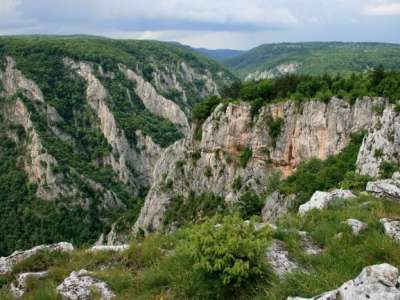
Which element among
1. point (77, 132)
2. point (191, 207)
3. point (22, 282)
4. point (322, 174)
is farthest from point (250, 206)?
point (77, 132)

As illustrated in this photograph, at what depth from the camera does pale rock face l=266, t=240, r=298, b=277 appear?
995cm

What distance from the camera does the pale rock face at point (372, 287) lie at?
7.21 meters

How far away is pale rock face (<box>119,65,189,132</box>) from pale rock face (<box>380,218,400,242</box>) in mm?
137658

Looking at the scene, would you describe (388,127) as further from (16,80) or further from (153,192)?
(16,80)

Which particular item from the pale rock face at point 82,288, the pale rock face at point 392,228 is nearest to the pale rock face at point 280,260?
the pale rock face at point 392,228

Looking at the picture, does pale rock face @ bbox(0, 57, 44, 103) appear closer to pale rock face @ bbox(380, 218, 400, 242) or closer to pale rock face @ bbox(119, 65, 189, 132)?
pale rock face @ bbox(119, 65, 189, 132)

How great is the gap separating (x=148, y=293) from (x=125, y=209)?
107152 millimetres

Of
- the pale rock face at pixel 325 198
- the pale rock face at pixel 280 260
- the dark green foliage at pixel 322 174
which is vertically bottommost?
the dark green foliage at pixel 322 174

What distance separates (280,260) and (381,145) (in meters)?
25.3

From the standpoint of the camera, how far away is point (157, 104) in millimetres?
151875

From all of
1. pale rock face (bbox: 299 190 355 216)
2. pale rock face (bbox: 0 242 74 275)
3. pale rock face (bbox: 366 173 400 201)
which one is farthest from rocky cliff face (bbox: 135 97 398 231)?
pale rock face (bbox: 0 242 74 275)

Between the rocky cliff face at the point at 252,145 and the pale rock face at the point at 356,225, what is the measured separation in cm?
3224

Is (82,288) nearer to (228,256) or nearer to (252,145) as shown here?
(228,256)

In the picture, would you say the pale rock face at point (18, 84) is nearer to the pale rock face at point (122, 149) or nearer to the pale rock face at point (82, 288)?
the pale rock face at point (122, 149)
